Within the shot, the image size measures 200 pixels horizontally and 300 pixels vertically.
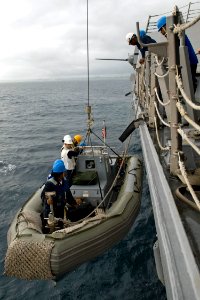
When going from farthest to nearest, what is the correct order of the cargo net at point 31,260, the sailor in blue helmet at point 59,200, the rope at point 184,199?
1. the sailor in blue helmet at point 59,200
2. the cargo net at point 31,260
3. the rope at point 184,199

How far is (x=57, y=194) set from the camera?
737cm

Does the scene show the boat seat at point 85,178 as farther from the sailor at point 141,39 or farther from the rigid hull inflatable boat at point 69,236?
the sailor at point 141,39

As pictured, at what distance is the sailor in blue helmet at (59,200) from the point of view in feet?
23.2

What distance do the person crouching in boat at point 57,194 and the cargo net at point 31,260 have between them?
874mm

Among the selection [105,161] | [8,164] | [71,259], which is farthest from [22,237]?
[8,164]

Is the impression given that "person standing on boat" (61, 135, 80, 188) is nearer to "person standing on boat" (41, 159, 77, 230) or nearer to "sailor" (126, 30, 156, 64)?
"person standing on boat" (41, 159, 77, 230)

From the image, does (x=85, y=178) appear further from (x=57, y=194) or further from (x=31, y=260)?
(x=31, y=260)

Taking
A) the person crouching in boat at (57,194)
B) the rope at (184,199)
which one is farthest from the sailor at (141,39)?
the rope at (184,199)

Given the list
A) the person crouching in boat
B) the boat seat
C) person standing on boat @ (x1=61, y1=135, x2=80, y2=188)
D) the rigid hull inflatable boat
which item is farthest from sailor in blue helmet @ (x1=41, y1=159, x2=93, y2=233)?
person standing on boat @ (x1=61, y1=135, x2=80, y2=188)

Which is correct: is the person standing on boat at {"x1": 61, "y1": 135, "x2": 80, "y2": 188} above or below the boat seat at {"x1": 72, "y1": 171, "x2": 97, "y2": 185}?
above

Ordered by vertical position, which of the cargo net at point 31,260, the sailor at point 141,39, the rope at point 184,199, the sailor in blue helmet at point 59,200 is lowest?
the cargo net at point 31,260

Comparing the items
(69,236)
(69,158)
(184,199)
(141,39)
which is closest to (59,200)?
(69,236)

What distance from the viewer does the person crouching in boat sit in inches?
279

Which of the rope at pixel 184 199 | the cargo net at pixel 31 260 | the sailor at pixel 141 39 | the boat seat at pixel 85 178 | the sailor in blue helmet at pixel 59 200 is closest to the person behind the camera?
the rope at pixel 184 199
